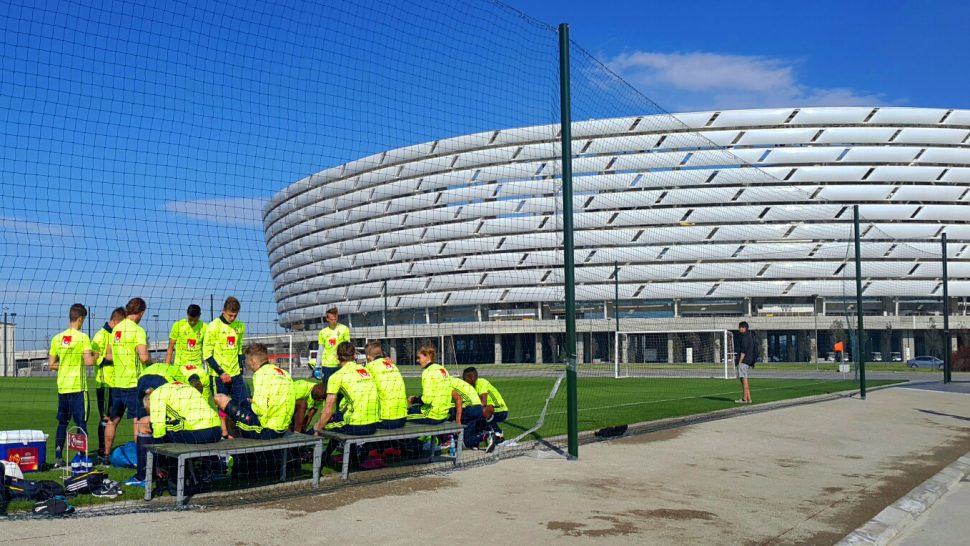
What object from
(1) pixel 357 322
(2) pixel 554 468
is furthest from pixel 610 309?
(2) pixel 554 468

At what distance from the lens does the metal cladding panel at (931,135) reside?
81.4 m

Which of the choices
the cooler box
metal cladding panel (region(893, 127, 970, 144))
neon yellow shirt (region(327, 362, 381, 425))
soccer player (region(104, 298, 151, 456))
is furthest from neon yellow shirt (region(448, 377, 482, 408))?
metal cladding panel (region(893, 127, 970, 144))

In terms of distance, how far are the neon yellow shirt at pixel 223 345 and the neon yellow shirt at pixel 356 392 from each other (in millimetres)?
2309

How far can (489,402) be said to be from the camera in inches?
433

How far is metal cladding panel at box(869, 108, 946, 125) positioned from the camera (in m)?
81.8

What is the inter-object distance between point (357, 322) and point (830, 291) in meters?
48.7

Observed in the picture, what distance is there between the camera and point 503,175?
8519cm

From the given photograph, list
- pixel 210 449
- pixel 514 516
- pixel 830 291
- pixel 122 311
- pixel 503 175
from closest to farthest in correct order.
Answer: pixel 514 516, pixel 210 449, pixel 122 311, pixel 830 291, pixel 503 175

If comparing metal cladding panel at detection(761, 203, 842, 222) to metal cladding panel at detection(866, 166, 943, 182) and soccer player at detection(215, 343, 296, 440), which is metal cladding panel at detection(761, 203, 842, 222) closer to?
metal cladding panel at detection(866, 166, 943, 182)

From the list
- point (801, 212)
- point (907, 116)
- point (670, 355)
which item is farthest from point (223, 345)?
point (907, 116)

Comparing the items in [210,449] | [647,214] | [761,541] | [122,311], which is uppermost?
Result: [647,214]

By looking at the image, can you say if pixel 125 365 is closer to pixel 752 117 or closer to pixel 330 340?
pixel 330 340

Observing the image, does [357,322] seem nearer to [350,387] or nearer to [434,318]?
[434,318]

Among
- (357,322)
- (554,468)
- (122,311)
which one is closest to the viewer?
(554,468)
